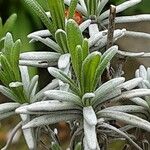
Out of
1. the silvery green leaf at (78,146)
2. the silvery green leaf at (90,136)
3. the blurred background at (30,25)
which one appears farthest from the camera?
the blurred background at (30,25)

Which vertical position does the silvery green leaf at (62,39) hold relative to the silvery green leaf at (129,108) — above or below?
above

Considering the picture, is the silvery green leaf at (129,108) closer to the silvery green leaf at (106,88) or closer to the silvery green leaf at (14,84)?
the silvery green leaf at (106,88)

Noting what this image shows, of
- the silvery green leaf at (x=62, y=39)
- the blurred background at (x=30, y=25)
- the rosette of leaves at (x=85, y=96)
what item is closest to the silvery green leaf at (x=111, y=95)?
the rosette of leaves at (x=85, y=96)

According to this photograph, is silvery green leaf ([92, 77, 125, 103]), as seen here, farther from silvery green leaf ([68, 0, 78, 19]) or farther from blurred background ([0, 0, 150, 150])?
blurred background ([0, 0, 150, 150])

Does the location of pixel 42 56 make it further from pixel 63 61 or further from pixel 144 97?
pixel 144 97

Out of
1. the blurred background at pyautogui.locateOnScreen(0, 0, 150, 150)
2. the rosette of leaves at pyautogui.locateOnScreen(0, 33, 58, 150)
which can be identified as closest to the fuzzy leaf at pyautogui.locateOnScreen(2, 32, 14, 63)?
the rosette of leaves at pyautogui.locateOnScreen(0, 33, 58, 150)

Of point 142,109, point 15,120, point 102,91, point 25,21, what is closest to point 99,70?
point 102,91

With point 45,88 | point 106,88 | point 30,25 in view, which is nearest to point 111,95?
point 106,88
